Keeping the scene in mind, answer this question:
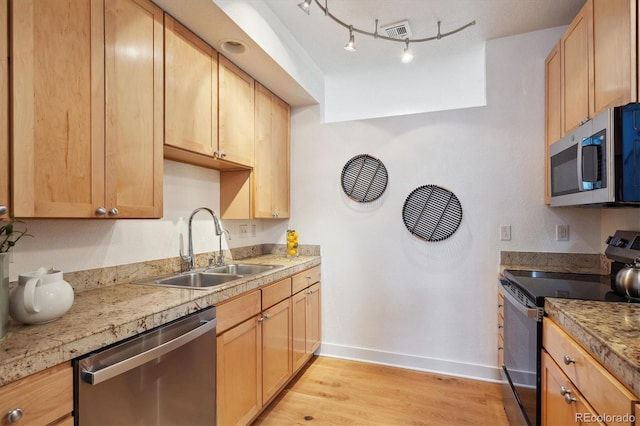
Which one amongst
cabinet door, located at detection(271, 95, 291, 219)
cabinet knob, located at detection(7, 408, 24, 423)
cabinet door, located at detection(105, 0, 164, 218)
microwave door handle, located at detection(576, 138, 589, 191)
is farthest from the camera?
cabinet door, located at detection(271, 95, 291, 219)

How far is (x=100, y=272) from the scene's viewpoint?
1.61 m

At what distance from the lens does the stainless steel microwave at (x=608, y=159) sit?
127 cm

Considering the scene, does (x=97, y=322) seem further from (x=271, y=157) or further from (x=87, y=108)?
(x=271, y=157)

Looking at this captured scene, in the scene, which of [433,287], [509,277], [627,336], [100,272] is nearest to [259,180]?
[100,272]

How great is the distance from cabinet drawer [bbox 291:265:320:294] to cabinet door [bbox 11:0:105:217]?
4.69 ft

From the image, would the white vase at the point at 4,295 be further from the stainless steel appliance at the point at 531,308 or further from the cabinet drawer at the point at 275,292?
the stainless steel appliance at the point at 531,308

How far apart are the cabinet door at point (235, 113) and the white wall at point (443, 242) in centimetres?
75

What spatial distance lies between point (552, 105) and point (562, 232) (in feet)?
2.93

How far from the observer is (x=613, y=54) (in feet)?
4.65

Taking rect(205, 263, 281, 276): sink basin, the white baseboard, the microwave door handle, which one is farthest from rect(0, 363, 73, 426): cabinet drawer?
the white baseboard

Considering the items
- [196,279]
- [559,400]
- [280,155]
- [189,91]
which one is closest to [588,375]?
[559,400]

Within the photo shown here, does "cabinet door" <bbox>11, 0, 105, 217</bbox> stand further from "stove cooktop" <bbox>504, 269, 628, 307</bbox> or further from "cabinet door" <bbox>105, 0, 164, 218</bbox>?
"stove cooktop" <bbox>504, 269, 628, 307</bbox>

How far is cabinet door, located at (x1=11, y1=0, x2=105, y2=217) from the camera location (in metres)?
1.06

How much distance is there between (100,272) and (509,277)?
2257 millimetres
